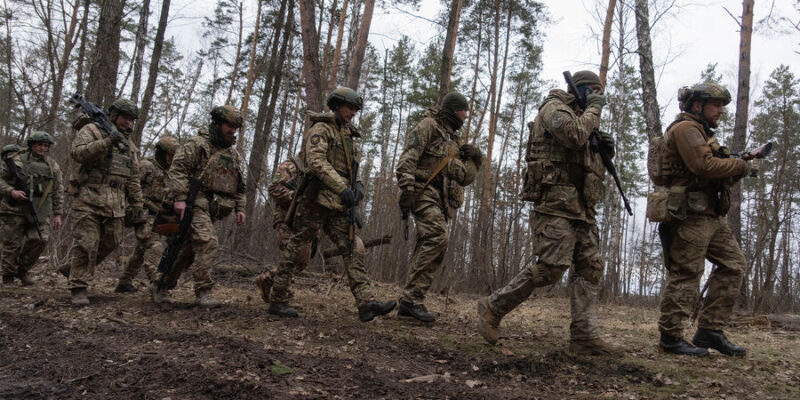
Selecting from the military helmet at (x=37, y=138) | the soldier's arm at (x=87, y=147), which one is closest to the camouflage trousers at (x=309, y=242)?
the soldier's arm at (x=87, y=147)

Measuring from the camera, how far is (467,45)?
17.9 m

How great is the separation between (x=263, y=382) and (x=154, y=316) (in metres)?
2.51

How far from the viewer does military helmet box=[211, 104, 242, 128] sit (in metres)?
4.96

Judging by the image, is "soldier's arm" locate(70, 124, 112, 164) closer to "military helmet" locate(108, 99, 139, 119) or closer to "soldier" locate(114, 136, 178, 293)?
"military helmet" locate(108, 99, 139, 119)

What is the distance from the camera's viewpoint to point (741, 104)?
920 cm

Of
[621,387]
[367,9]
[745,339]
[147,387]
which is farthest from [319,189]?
[367,9]

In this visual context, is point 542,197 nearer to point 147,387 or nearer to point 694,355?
point 694,355

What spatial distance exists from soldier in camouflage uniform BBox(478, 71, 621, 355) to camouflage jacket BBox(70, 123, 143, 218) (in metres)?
4.27

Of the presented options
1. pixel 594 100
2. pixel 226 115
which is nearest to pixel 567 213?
pixel 594 100

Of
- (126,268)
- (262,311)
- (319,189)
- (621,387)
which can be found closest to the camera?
(621,387)

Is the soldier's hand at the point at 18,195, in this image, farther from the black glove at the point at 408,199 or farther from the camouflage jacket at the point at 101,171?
the black glove at the point at 408,199

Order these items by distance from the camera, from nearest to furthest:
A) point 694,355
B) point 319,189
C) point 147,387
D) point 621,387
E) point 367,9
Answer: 1. point 147,387
2. point 621,387
3. point 694,355
4. point 319,189
5. point 367,9

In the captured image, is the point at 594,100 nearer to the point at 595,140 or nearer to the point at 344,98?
the point at 595,140

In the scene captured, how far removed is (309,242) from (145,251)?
2742 mm
